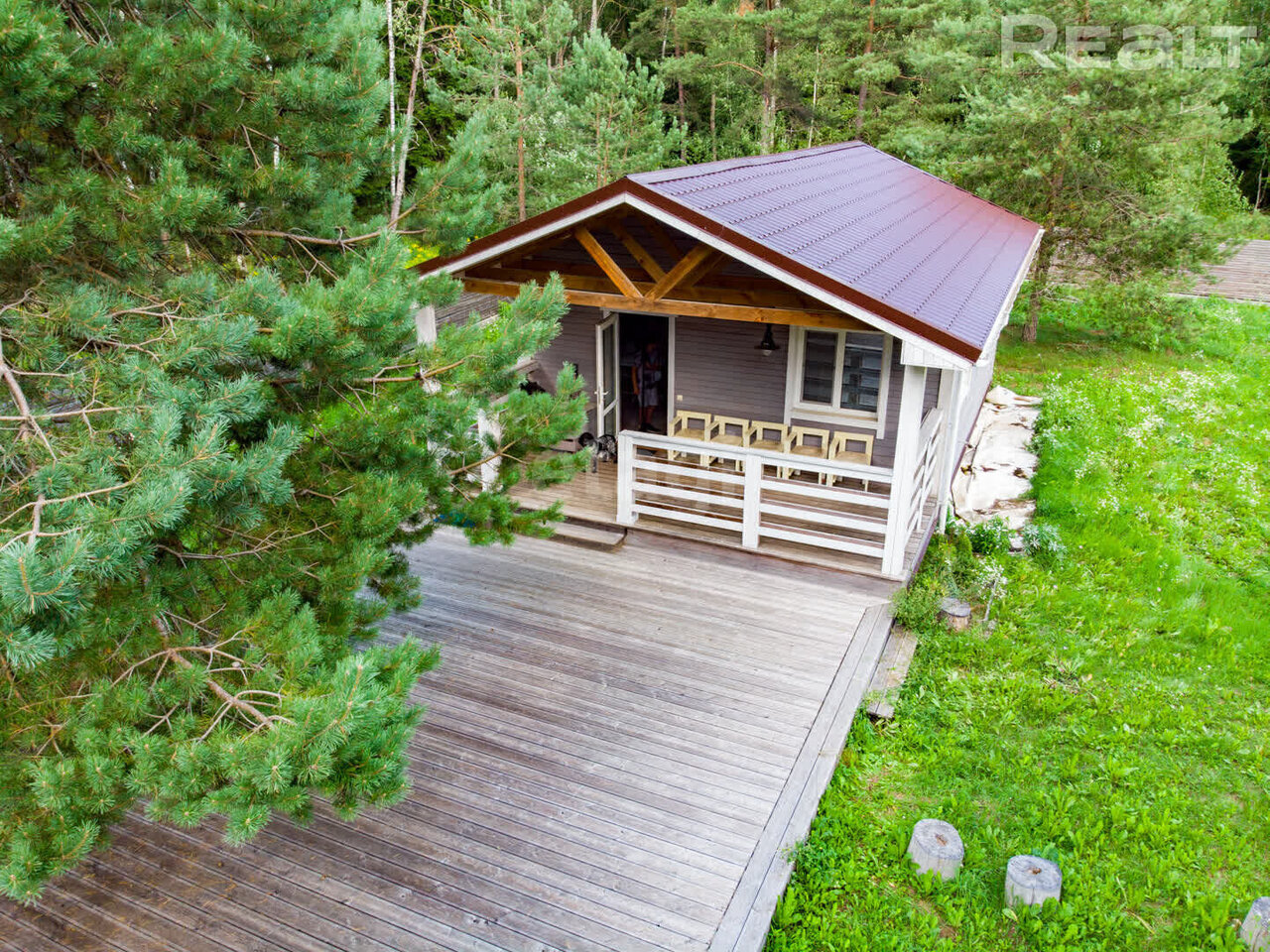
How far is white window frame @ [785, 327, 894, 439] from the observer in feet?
A: 27.7

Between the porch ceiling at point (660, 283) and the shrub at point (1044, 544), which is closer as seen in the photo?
the porch ceiling at point (660, 283)

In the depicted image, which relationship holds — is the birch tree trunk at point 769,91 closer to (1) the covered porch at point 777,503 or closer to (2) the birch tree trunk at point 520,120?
(2) the birch tree trunk at point 520,120

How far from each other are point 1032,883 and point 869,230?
19.6ft

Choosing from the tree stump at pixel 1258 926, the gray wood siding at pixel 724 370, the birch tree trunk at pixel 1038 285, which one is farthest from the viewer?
the birch tree trunk at pixel 1038 285

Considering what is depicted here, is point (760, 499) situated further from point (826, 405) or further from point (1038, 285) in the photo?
point (1038, 285)

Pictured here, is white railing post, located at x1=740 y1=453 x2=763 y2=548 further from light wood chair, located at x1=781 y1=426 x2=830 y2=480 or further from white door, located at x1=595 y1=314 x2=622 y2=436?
white door, located at x1=595 y1=314 x2=622 y2=436

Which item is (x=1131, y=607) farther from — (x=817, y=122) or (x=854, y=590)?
(x=817, y=122)

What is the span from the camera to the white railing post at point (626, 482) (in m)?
7.61

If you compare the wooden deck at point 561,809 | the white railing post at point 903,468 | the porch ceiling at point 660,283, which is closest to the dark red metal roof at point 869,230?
the porch ceiling at point 660,283

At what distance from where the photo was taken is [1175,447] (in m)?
10.8

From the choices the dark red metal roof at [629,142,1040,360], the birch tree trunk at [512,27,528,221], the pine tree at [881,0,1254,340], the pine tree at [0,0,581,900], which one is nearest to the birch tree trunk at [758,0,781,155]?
the pine tree at [881,0,1254,340]

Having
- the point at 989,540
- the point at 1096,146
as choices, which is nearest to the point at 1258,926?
the point at 989,540

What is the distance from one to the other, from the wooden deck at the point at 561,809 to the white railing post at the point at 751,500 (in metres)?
0.61

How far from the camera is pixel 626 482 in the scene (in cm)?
774
